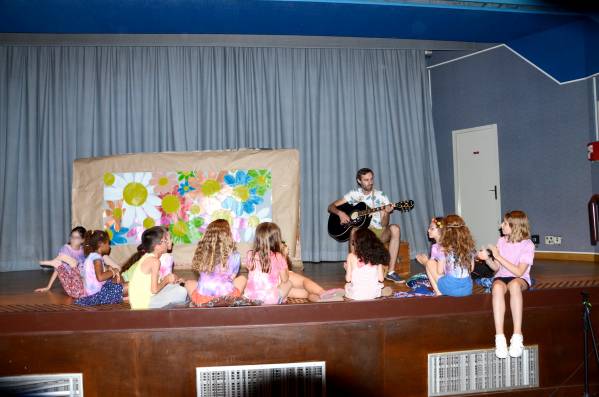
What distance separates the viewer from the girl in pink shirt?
4.16 metres

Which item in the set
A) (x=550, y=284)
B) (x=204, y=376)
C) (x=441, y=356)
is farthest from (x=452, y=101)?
(x=204, y=376)

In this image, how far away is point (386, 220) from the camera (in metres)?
5.99

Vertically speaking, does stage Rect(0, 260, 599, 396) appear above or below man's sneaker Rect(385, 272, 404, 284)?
below

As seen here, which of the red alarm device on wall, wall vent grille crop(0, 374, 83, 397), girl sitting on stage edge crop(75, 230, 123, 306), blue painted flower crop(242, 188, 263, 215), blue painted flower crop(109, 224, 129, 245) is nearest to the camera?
wall vent grille crop(0, 374, 83, 397)

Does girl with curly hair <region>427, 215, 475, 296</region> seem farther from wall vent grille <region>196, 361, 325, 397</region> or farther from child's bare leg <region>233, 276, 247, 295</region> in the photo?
child's bare leg <region>233, 276, 247, 295</region>

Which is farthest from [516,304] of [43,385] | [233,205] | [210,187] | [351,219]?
[210,187]

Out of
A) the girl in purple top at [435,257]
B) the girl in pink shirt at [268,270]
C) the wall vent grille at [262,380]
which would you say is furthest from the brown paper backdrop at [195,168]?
the wall vent grille at [262,380]

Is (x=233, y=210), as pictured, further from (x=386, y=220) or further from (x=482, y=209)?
(x=482, y=209)

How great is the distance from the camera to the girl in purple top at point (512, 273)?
150 inches

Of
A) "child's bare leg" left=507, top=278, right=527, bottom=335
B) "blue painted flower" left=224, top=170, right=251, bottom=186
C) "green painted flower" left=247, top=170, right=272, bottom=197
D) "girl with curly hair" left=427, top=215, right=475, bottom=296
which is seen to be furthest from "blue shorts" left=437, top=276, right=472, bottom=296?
"blue painted flower" left=224, top=170, right=251, bottom=186

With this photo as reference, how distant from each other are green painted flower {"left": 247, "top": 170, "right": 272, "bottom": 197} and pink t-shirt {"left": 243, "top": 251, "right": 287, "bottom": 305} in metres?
2.96

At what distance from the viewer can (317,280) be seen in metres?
5.71

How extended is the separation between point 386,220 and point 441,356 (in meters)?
2.29

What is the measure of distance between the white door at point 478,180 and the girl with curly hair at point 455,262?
3782mm
